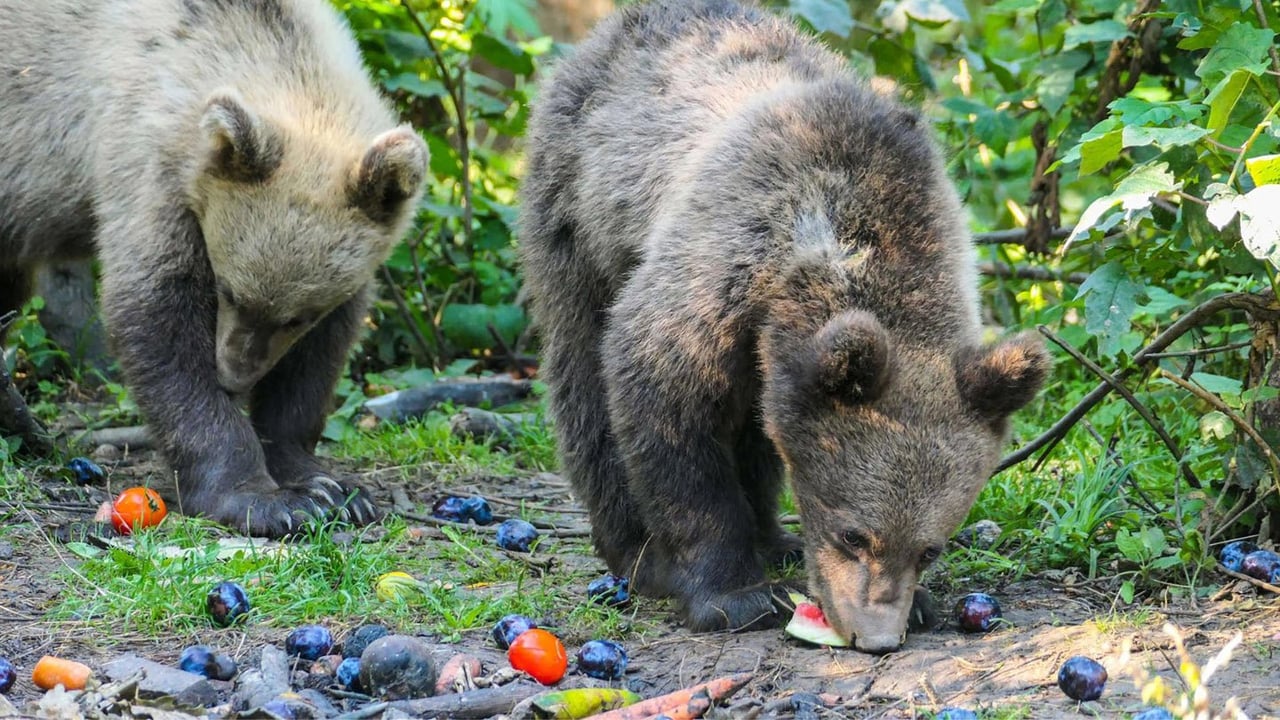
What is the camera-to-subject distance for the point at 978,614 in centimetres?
504

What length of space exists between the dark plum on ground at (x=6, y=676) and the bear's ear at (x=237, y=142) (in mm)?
2586

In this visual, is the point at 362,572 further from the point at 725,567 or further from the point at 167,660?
the point at 725,567

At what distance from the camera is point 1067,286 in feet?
26.5

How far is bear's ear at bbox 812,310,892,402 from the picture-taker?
4.50m

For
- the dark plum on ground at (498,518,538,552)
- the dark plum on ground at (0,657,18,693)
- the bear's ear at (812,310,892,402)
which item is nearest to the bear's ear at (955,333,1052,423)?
the bear's ear at (812,310,892,402)

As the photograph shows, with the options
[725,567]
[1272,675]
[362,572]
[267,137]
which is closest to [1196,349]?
[1272,675]

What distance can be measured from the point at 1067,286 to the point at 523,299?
3296 mm

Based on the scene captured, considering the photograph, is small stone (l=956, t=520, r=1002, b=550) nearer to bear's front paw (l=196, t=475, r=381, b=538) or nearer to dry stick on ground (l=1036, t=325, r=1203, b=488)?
dry stick on ground (l=1036, t=325, r=1203, b=488)

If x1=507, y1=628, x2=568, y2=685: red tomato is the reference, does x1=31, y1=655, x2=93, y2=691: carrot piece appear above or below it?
above

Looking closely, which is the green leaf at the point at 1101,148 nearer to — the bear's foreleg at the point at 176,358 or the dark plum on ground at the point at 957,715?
the dark plum on ground at the point at 957,715

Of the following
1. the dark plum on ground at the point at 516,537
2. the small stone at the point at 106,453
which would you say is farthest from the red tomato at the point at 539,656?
the small stone at the point at 106,453

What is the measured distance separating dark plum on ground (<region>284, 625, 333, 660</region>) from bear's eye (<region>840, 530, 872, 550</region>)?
173 centimetres

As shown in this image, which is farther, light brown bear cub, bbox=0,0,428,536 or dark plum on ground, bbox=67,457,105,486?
dark plum on ground, bbox=67,457,105,486

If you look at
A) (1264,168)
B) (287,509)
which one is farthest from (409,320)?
(1264,168)
